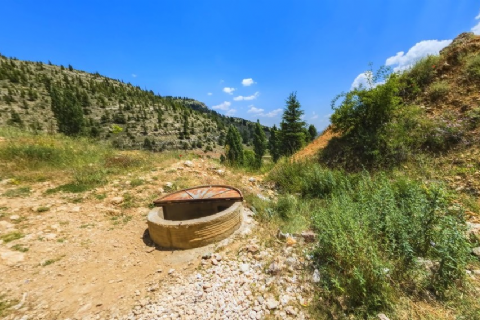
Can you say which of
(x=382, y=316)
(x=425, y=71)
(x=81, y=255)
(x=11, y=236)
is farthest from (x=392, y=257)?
(x=425, y=71)

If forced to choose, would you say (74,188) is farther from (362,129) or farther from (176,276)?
(362,129)

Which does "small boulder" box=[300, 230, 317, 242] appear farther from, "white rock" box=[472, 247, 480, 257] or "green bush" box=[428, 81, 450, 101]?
"green bush" box=[428, 81, 450, 101]

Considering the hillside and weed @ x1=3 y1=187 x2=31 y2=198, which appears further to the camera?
the hillside

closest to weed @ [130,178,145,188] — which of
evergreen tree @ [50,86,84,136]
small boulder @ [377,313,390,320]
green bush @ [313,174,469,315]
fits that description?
green bush @ [313,174,469,315]

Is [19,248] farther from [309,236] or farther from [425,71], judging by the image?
[425,71]

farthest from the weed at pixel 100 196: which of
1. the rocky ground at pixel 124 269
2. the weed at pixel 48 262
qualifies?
the weed at pixel 48 262

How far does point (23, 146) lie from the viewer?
238 inches

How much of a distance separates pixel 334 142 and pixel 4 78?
126 ft

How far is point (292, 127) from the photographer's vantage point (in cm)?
1598

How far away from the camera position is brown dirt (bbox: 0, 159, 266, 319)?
220cm

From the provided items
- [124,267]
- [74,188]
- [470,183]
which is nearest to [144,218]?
[124,267]

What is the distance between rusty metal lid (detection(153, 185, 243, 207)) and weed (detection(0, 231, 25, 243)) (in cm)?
219

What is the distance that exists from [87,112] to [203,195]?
32.5 m

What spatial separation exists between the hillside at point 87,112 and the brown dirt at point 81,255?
10489 mm
